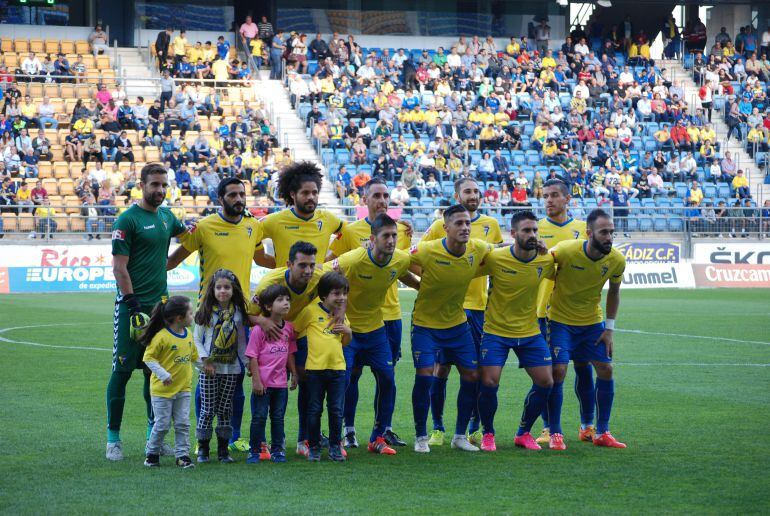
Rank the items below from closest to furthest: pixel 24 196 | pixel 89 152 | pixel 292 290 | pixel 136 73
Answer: pixel 292 290 → pixel 24 196 → pixel 89 152 → pixel 136 73

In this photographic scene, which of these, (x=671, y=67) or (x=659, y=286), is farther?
(x=671, y=67)

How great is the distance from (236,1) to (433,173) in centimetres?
1211

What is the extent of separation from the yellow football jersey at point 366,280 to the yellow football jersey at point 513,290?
0.76 metres

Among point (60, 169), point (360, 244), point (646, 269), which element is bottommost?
point (646, 269)

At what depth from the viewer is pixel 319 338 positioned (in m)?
8.47

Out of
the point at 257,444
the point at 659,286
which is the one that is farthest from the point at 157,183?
the point at 659,286

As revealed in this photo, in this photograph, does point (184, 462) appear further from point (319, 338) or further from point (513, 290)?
point (513, 290)

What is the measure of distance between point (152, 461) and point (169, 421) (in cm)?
32

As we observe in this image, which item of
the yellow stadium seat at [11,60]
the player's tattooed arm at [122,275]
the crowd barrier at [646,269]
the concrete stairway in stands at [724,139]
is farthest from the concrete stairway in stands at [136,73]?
the player's tattooed arm at [122,275]

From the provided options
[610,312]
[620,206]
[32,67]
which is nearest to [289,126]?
[32,67]

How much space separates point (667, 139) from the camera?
37.7 meters

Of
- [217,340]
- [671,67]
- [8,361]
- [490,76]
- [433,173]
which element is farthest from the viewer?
[671,67]

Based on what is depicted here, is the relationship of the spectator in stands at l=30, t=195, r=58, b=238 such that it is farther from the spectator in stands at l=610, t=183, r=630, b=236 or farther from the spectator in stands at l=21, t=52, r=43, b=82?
the spectator in stands at l=610, t=183, r=630, b=236

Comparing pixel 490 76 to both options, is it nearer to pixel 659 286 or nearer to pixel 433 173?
pixel 433 173
